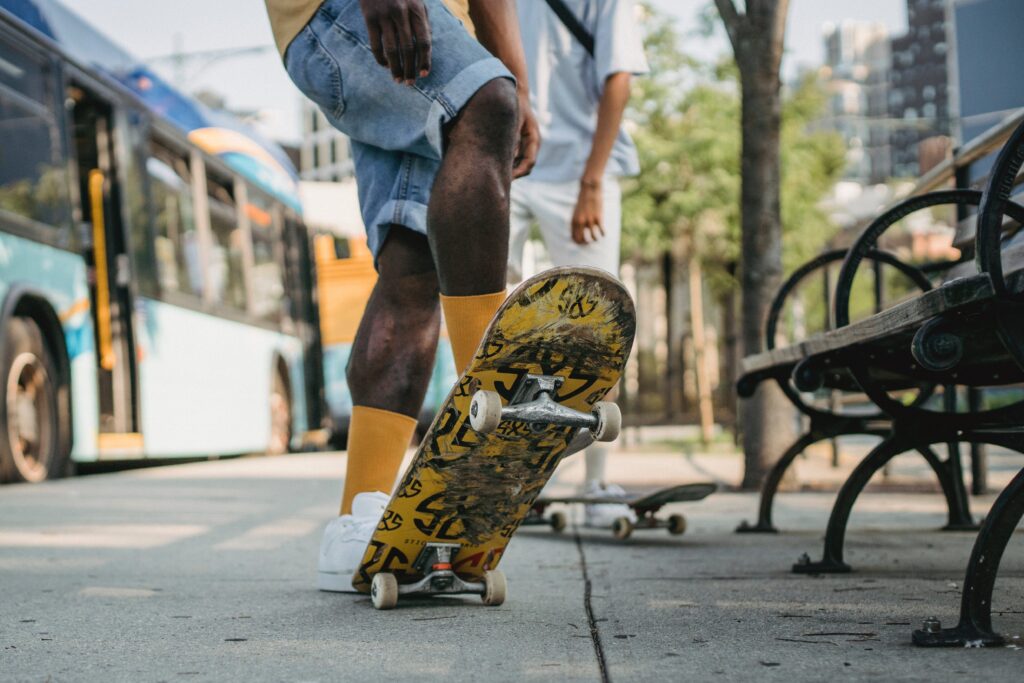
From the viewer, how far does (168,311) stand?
982 cm

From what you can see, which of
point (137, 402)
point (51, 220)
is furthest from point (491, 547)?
point (137, 402)

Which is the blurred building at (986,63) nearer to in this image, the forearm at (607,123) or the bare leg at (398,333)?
the forearm at (607,123)

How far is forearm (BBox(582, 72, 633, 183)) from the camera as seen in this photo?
4.24m

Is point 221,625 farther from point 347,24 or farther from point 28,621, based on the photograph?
point 347,24

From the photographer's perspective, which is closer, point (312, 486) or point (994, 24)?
point (312, 486)

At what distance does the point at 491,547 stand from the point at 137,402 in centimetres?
687

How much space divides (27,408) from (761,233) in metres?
4.55

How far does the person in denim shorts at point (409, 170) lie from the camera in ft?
7.80

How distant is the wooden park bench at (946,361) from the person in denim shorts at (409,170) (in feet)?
2.70

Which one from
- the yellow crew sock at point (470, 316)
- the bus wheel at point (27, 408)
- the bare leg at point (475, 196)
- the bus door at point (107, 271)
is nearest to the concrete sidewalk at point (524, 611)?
the yellow crew sock at point (470, 316)

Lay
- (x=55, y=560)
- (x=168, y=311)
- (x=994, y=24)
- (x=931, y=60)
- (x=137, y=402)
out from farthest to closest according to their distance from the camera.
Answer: (x=931, y=60), (x=168, y=311), (x=137, y=402), (x=994, y=24), (x=55, y=560)

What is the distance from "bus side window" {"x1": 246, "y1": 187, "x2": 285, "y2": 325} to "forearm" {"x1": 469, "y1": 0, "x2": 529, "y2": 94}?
9.98 m

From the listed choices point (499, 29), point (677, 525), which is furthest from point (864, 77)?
point (499, 29)

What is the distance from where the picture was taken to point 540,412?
216 cm
